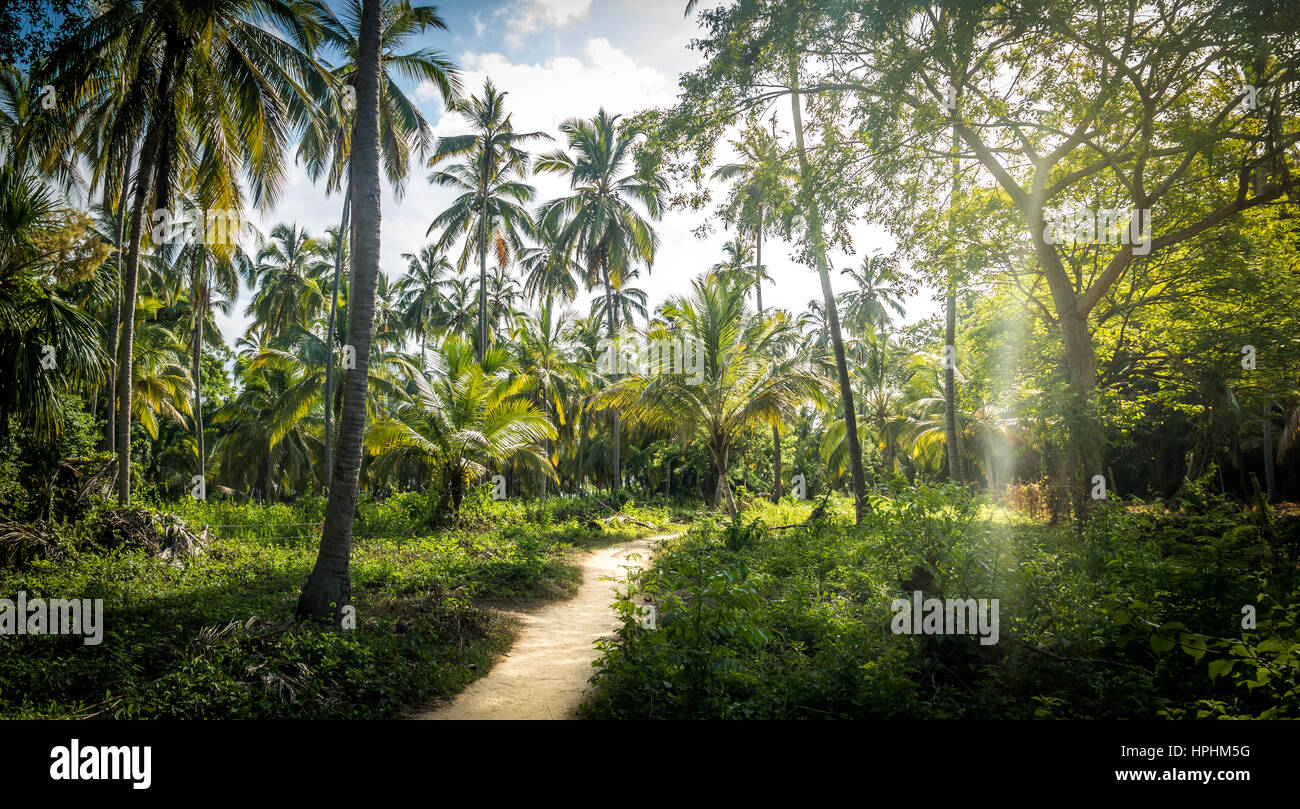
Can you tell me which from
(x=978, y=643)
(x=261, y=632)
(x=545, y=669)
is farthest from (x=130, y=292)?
(x=978, y=643)

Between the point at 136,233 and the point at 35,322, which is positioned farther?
the point at 136,233

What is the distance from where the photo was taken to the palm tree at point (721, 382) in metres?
14.2

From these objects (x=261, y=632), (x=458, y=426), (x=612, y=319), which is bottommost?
(x=261, y=632)

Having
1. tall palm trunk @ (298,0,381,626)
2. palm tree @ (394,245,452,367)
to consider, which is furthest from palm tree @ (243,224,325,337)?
tall palm trunk @ (298,0,381,626)

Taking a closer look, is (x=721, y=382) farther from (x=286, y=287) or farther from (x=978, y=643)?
(x=286, y=287)

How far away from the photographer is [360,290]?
21.6 ft

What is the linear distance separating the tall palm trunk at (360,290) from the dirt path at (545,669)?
2.17 metres

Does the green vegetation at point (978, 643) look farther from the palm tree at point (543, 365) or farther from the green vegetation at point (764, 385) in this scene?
the palm tree at point (543, 365)

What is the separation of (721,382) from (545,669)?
31.6 feet

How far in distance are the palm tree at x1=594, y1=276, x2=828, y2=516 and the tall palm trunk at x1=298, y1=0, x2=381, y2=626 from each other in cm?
814

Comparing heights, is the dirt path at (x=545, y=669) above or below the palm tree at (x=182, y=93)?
below

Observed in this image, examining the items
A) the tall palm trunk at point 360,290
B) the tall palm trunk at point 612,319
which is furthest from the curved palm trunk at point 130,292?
the tall palm trunk at point 612,319

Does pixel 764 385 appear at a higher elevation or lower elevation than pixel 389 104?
lower
